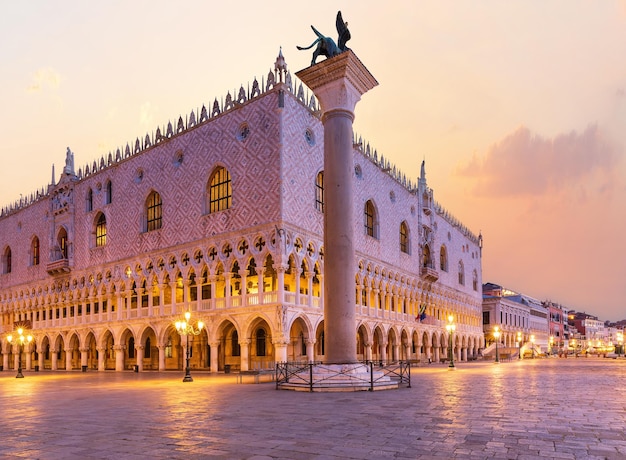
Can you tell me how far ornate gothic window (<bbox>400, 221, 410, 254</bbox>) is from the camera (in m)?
47.1

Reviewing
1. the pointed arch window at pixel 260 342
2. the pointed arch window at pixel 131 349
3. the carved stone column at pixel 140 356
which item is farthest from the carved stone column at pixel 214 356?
the pointed arch window at pixel 131 349

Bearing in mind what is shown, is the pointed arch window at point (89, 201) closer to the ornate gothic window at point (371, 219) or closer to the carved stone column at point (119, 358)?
the carved stone column at point (119, 358)

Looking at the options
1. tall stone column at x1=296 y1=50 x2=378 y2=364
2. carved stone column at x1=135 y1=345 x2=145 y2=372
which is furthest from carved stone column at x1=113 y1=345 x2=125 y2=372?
tall stone column at x1=296 y1=50 x2=378 y2=364

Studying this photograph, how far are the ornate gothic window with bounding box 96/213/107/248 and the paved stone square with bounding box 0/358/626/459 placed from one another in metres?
28.0

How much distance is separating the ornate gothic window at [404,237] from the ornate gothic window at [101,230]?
23770 millimetres

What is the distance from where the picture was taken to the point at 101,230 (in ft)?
136

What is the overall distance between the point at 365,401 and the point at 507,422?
13.5ft

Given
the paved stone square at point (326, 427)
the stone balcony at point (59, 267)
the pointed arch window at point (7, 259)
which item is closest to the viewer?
the paved stone square at point (326, 427)

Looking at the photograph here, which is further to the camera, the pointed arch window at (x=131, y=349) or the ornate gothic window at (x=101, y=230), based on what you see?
the ornate gothic window at (x=101, y=230)

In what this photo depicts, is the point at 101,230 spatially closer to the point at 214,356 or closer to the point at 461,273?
the point at 214,356

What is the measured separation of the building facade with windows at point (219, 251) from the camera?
30031 millimetres

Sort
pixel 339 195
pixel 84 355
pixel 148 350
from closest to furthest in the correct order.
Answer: pixel 339 195 → pixel 148 350 → pixel 84 355

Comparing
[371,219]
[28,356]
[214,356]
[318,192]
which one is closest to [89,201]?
[28,356]

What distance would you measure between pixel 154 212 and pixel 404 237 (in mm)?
21397
